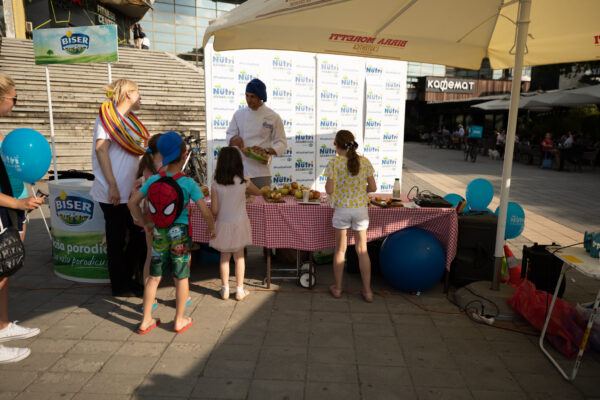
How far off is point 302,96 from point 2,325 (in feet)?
18.6

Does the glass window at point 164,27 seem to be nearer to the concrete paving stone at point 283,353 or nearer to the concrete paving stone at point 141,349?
the concrete paving stone at point 141,349

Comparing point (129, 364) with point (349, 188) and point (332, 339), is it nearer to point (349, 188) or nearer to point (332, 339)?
point (332, 339)

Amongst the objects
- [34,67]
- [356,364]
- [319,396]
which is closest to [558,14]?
[356,364]

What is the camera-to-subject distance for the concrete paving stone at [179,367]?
278cm

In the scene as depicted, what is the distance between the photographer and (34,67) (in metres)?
15.3

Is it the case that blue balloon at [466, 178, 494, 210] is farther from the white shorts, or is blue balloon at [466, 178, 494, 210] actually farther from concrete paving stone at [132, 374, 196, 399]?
concrete paving stone at [132, 374, 196, 399]

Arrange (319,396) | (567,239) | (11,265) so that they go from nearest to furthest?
(319,396) < (11,265) < (567,239)

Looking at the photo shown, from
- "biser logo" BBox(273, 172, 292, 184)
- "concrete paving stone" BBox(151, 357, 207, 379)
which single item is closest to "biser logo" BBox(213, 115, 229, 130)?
"biser logo" BBox(273, 172, 292, 184)

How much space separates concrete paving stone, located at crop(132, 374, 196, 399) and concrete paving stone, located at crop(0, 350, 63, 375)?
801 mm

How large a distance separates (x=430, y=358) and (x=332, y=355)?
2.52ft

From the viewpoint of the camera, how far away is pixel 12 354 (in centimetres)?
288

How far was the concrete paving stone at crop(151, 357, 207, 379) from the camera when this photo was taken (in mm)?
2783

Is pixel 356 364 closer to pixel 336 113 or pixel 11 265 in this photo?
pixel 11 265

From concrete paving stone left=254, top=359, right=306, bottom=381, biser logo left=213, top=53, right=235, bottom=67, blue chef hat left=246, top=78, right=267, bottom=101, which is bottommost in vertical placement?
concrete paving stone left=254, top=359, right=306, bottom=381
